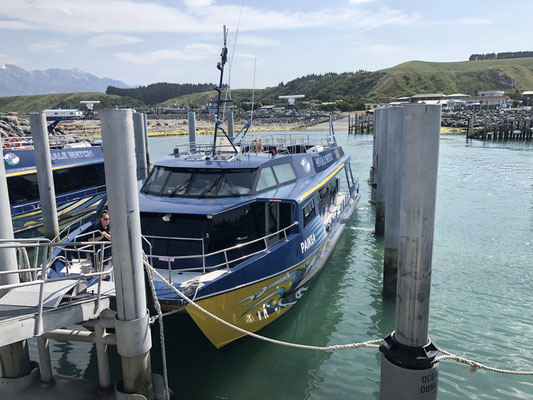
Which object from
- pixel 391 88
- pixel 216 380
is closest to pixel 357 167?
pixel 216 380

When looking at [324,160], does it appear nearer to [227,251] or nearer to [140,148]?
[227,251]

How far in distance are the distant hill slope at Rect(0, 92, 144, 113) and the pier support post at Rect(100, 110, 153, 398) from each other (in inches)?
6154

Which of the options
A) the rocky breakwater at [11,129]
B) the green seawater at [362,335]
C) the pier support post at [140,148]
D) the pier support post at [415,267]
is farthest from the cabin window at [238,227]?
the rocky breakwater at [11,129]

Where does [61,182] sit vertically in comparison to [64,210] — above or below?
above

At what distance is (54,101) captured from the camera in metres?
168

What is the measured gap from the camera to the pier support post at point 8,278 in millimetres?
5926

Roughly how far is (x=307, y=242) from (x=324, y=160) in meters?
5.51

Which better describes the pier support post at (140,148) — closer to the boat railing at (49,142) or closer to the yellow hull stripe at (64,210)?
the boat railing at (49,142)

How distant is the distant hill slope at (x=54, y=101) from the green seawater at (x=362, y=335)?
151 metres

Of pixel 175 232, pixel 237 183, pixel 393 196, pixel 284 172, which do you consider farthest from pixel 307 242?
pixel 175 232

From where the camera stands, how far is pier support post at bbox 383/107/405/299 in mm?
9872

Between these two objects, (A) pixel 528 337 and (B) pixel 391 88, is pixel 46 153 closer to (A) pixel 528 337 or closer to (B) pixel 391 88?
(A) pixel 528 337

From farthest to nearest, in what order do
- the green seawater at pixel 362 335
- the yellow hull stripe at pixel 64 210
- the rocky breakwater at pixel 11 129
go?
the rocky breakwater at pixel 11 129 < the yellow hull stripe at pixel 64 210 < the green seawater at pixel 362 335

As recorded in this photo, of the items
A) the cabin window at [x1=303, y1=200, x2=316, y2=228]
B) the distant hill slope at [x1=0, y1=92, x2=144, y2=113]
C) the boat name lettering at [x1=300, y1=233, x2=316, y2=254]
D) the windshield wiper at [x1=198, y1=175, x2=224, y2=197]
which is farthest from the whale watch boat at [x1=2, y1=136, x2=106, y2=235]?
the distant hill slope at [x1=0, y1=92, x2=144, y2=113]
